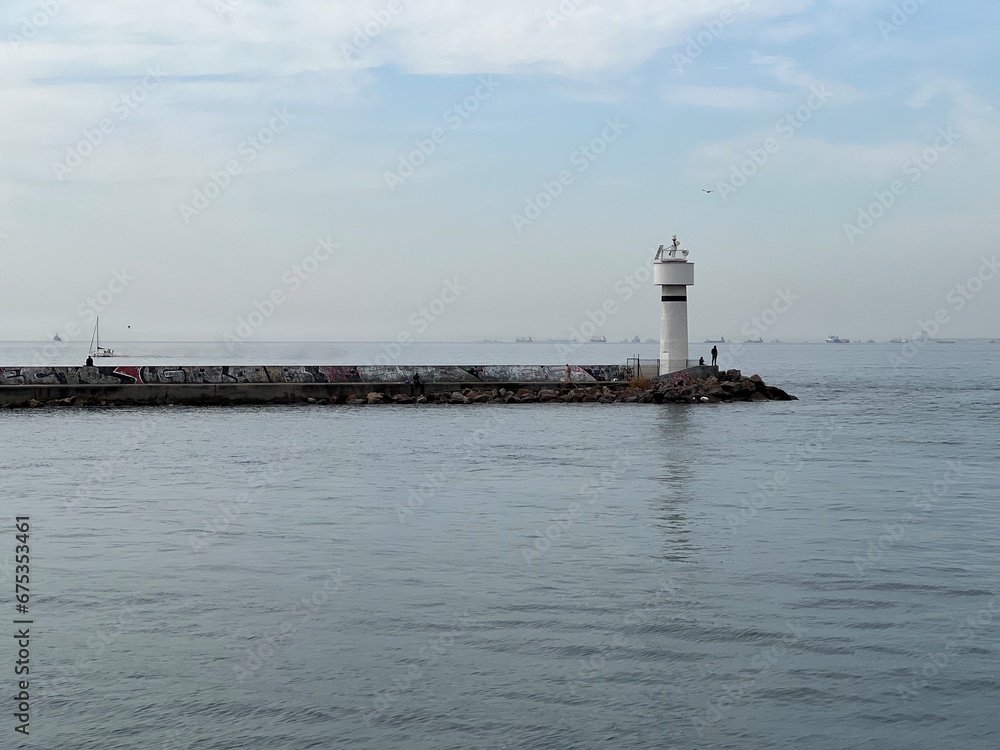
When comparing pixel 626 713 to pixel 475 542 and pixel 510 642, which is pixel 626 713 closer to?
pixel 510 642

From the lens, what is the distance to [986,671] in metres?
10.5

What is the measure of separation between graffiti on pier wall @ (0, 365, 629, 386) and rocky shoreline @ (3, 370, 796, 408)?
1026mm

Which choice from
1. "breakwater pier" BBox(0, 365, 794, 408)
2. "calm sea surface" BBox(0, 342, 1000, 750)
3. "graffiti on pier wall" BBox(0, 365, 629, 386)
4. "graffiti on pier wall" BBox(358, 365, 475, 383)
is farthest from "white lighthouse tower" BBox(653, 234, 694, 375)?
"calm sea surface" BBox(0, 342, 1000, 750)

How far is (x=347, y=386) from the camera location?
51344mm

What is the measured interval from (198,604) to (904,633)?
318 inches

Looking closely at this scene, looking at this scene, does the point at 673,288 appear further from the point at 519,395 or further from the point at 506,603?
the point at 506,603

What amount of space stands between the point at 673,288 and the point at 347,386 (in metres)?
15.9

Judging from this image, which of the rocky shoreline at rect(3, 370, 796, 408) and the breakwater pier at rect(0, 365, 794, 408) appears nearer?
the breakwater pier at rect(0, 365, 794, 408)

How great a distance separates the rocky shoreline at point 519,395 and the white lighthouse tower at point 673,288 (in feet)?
7.58

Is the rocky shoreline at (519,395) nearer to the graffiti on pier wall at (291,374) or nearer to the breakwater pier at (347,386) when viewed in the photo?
the breakwater pier at (347,386)

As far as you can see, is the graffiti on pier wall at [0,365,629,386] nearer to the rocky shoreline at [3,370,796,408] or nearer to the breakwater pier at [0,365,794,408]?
the breakwater pier at [0,365,794,408]

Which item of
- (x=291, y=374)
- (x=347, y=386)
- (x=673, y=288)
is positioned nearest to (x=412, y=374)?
(x=347, y=386)

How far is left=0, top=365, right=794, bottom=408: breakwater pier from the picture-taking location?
4900cm

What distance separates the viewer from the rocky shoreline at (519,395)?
164 feet
